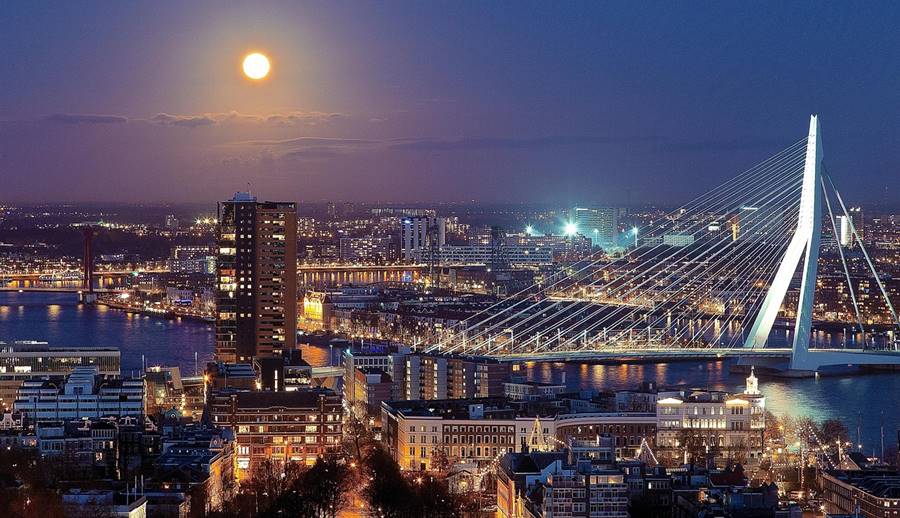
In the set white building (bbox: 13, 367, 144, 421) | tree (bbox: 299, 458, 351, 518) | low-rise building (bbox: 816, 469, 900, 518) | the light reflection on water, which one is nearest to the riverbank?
the light reflection on water

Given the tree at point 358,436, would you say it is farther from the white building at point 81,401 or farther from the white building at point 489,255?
the white building at point 489,255

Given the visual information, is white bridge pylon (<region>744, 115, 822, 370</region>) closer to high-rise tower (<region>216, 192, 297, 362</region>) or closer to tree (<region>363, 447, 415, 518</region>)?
high-rise tower (<region>216, 192, 297, 362</region>)

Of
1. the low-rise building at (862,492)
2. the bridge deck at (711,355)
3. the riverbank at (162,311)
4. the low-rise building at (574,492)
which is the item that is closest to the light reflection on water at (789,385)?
the bridge deck at (711,355)

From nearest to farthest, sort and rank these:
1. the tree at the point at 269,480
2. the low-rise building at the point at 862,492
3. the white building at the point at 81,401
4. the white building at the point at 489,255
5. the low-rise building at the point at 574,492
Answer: the low-rise building at the point at 574,492
the low-rise building at the point at 862,492
the tree at the point at 269,480
the white building at the point at 81,401
the white building at the point at 489,255

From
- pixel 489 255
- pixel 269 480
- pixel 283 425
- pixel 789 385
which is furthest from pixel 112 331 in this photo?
pixel 489 255

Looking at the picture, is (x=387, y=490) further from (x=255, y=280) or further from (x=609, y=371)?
(x=609, y=371)
